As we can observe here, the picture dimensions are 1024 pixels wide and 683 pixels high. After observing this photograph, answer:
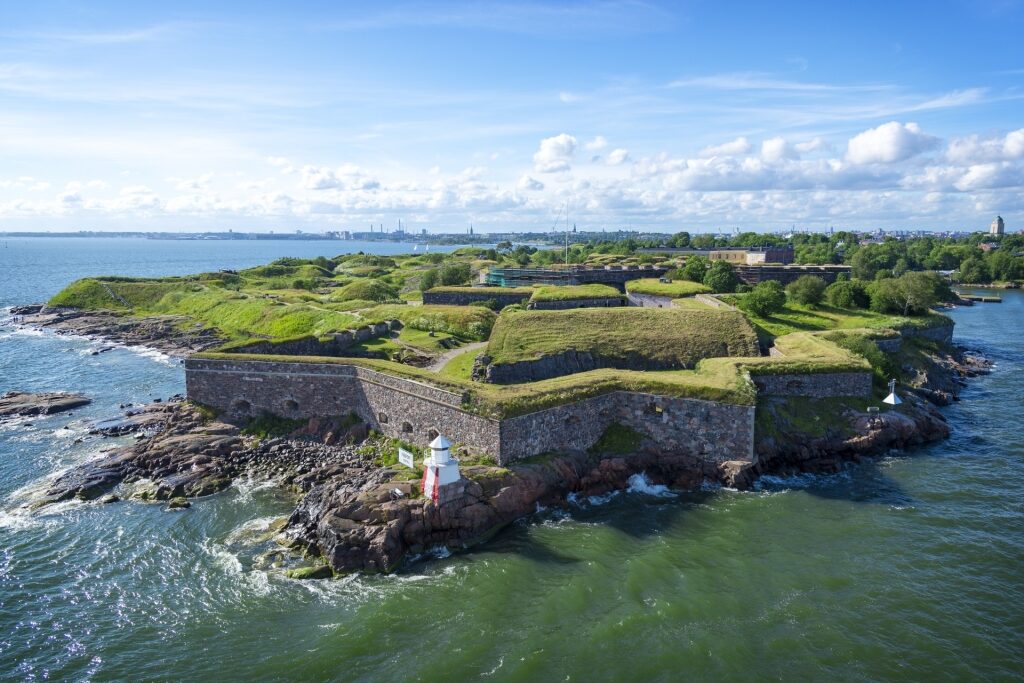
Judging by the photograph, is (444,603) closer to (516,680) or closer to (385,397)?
(516,680)

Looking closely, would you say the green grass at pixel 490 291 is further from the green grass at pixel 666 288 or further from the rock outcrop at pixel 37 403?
the rock outcrop at pixel 37 403

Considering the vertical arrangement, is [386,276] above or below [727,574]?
above

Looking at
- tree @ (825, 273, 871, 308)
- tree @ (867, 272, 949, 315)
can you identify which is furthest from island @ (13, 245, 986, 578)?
tree @ (825, 273, 871, 308)

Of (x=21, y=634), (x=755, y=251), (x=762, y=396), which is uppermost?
(x=755, y=251)

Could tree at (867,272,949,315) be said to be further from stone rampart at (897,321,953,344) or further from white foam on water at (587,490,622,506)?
white foam on water at (587,490,622,506)

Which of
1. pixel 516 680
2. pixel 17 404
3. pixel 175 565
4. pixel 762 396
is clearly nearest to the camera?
pixel 516 680

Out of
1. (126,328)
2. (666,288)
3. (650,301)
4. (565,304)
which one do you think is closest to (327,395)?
(565,304)

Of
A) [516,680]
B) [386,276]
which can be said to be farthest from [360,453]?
[386,276]
